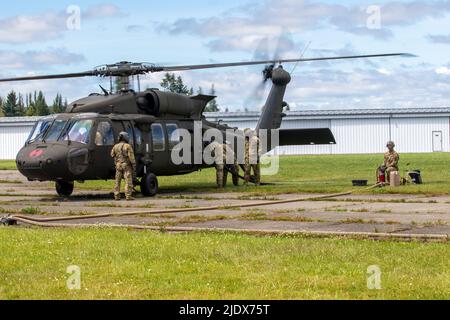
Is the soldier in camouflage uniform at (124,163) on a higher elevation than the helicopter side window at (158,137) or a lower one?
lower

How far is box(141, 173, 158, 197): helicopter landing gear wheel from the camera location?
24297mm

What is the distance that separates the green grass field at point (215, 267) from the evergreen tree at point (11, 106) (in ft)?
409

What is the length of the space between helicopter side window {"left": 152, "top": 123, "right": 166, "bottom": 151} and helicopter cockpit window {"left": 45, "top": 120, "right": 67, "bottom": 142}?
2956mm

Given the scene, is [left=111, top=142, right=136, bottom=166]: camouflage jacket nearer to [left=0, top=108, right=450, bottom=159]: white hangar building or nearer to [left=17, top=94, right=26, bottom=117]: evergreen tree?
[left=0, top=108, right=450, bottom=159]: white hangar building

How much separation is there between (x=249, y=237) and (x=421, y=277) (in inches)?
160

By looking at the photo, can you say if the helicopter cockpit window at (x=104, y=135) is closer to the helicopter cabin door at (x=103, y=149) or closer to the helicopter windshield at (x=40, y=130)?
the helicopter cabin door at (x=103, y=149)

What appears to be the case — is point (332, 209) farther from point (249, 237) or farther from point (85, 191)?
point (85, 191)

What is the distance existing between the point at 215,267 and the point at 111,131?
45.4ft

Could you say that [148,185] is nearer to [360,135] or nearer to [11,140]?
[360,135]

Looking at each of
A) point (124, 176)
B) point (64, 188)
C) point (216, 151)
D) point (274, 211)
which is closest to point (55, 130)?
point (124, 176)

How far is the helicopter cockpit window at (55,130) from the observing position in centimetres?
2283

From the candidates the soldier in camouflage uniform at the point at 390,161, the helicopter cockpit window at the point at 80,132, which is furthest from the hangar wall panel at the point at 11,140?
the helicopter cockpit window at the point at 80,132

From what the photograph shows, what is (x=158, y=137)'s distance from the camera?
82.8 ft
